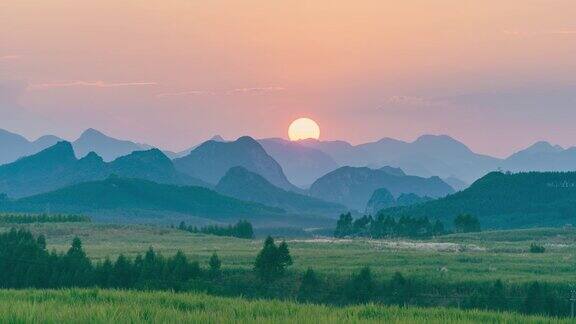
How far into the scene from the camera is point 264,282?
83.9 meters

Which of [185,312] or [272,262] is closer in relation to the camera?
[185,312]

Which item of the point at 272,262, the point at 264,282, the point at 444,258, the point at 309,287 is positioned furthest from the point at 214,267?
the point at 444,258

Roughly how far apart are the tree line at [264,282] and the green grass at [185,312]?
107 feet

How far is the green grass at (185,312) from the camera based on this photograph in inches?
1043

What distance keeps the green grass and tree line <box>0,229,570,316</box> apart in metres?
32.6

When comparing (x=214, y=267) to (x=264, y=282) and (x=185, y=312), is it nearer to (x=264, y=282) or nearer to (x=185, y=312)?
(x=264, y=282)

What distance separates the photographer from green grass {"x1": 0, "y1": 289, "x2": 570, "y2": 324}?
1043 inches

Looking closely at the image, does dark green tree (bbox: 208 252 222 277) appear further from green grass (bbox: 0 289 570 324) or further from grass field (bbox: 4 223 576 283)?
green grass (bbox: 0 289 570 324)

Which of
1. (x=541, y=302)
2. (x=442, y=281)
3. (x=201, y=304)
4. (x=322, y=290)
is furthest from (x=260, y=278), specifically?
(x=201, y=304)

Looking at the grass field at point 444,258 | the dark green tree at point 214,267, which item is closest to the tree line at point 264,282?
the dark green tree at point 214,267

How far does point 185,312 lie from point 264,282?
54.7m

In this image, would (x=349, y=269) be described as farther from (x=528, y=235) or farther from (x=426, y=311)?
(x=528, y=235)

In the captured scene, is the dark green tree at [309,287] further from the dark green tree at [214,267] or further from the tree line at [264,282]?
the dark green tree at [214,267]

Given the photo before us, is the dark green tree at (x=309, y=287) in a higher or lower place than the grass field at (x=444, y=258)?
lower
